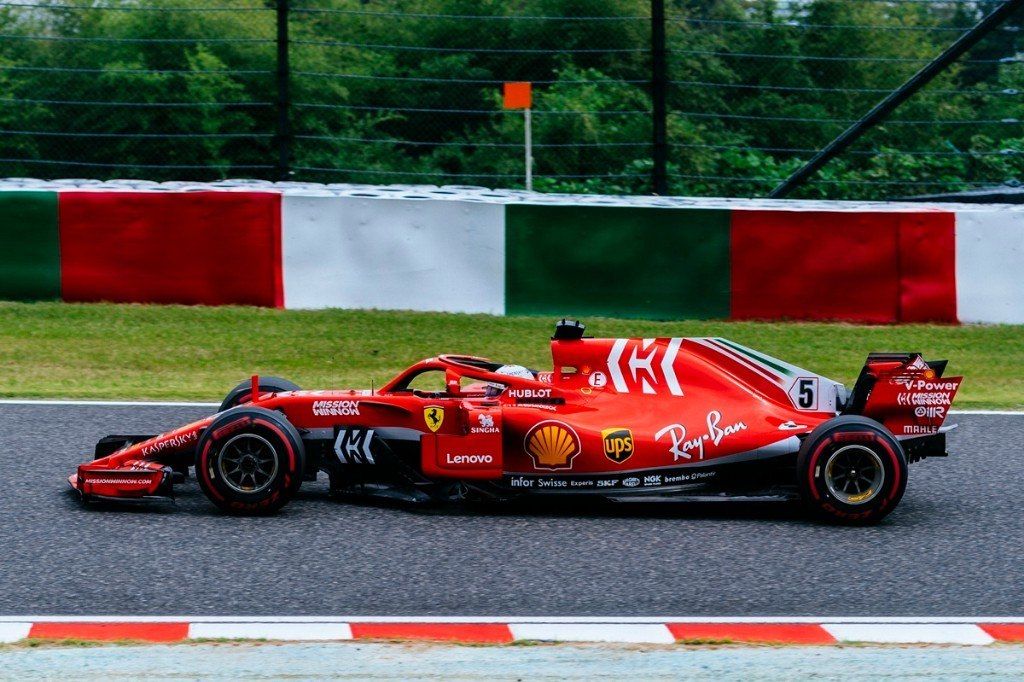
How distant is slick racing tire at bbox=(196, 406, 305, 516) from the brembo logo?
25 cm

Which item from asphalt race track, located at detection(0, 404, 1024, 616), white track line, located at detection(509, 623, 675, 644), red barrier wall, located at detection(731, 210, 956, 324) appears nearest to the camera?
white track line, located at detection(509, 623, 675, 644)

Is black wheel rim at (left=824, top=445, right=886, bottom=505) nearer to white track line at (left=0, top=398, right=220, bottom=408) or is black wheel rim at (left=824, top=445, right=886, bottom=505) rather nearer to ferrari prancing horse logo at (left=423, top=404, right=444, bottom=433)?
ferrari prancing horse logo at (left=423, top=404, right=444, bottom=433)

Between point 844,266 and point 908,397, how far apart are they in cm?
505

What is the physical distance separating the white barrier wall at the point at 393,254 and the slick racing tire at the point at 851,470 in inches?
219

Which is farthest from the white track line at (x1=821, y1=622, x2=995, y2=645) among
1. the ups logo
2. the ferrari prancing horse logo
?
the ferrari prancing horse logo

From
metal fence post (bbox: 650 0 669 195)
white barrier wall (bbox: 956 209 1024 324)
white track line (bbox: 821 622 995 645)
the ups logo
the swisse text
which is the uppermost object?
metal fence post (bbox: 650 0 669 195)

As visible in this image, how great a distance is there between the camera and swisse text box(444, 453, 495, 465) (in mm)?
6930

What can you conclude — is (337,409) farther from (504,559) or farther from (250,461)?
(504,559)

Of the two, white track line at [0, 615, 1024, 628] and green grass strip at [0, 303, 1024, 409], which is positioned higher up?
green grass strip at [0, 303, 1024, 409]

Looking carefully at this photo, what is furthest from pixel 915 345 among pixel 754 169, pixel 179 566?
pixel 179 566

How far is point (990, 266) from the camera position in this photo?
11984mm

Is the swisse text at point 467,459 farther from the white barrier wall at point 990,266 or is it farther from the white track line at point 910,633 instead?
the white barrier wall at point 990,266

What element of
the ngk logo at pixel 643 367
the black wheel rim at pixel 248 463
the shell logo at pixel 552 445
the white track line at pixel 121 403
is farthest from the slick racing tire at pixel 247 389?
the white track line at pixel 121 403

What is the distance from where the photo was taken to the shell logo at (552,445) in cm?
696
